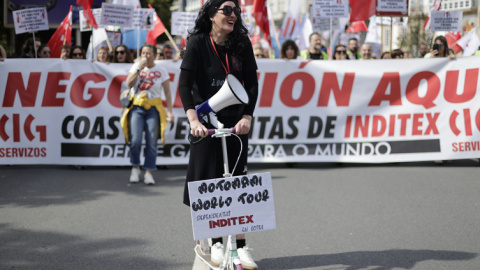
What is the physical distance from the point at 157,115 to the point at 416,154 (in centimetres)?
410

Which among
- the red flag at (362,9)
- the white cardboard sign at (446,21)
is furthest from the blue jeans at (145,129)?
the white cardboard sign at (446,21)

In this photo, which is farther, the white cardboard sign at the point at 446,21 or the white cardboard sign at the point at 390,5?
the white cardboard sign at the point at 446,21

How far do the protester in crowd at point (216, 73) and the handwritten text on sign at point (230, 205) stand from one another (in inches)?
17.6

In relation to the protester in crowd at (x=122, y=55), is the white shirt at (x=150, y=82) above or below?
below

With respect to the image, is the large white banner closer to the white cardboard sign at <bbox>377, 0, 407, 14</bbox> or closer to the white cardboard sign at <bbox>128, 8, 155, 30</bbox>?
the white cardboard sign at <bbox>377, 0, 407, 14</bbox>

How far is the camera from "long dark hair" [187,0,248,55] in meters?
4.36

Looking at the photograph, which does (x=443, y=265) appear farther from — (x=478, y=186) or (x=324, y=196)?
(x=478, y=186)

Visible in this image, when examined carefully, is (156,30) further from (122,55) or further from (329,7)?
(329,7)

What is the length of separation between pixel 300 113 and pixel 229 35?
19.4 ft

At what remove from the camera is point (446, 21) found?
12.8 m

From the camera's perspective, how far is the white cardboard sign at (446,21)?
12.6 metres

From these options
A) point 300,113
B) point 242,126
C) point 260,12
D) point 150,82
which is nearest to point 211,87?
point 242,126

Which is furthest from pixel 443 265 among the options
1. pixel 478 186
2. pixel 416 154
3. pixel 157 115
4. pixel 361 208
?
pixel 416 154

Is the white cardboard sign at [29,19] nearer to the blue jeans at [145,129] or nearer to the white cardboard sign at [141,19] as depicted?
the white cardboard sign at [141,19]
